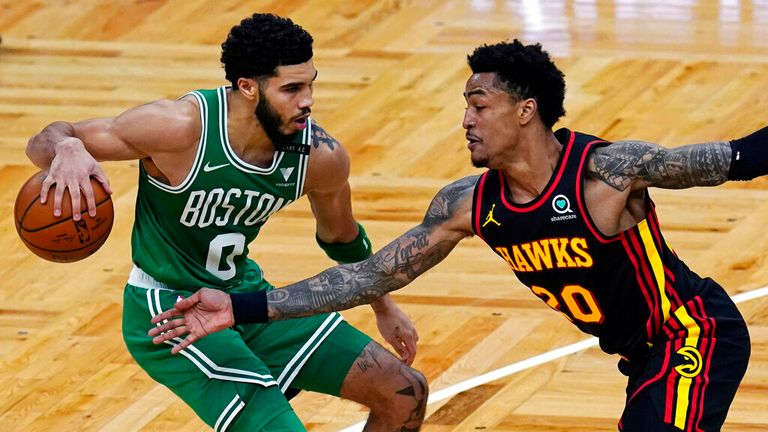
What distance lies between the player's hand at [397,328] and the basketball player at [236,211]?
21 centimetres

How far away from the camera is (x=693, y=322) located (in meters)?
5.28

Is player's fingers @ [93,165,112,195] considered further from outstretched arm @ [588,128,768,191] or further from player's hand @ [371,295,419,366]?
outstretched arm @ [588,128,768,191]

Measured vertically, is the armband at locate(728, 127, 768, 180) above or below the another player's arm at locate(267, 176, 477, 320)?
above

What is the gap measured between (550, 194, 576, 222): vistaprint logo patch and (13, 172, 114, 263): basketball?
4.86 ft

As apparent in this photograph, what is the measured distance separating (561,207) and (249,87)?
3.89ft

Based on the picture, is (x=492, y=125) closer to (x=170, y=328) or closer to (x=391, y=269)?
(x=391, y=269)

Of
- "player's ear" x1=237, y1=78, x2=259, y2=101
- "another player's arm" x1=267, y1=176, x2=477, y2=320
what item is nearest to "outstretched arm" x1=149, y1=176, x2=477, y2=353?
"another player's arm" x1=267, y1=176, x2=477, y2=320

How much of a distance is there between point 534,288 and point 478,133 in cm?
56

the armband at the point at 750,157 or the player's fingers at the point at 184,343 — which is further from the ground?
the armband at the point at 750,157

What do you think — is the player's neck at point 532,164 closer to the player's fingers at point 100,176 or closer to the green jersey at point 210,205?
the green jersey at point 210,205

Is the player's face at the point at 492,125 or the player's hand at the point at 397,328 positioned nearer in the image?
the player's face at the point at 492,125

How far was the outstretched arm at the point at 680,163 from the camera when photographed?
4941mm

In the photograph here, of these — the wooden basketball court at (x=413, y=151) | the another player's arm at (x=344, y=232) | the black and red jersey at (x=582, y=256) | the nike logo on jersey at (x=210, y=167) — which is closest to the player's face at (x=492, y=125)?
the black and red jersey at (x=582, y=256)

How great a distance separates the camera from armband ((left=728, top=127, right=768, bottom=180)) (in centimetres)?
490
